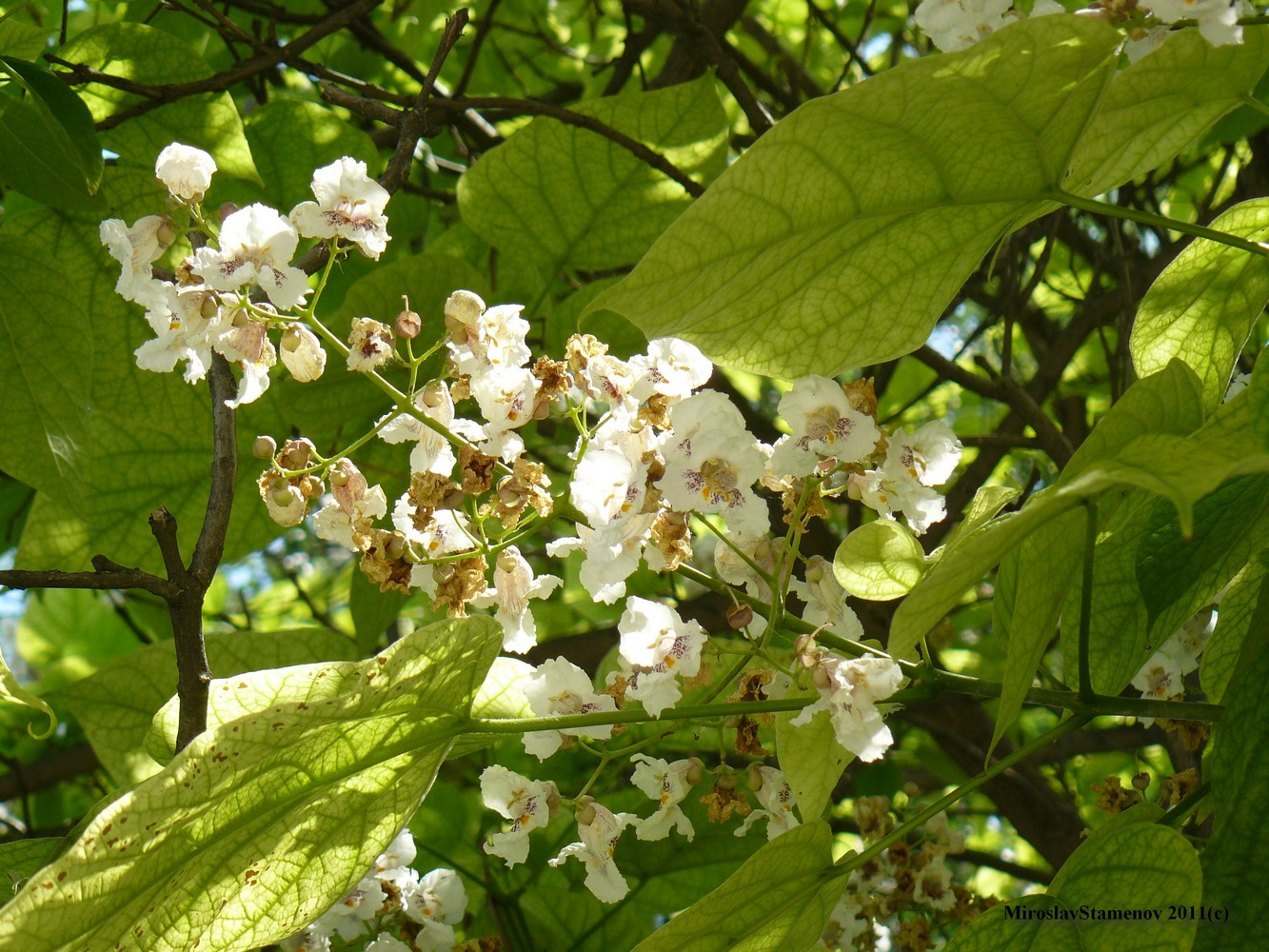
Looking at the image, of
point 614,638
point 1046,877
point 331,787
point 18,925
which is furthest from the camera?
point 614,638

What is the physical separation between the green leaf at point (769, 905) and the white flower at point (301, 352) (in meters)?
0.39

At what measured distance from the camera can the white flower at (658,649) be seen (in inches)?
25.7

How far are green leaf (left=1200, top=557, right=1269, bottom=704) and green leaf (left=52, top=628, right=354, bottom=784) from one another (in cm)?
62

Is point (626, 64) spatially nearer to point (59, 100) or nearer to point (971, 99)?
point (59, 100)

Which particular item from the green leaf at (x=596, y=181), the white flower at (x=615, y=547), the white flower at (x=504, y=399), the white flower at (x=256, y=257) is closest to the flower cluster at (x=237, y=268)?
the white flower at (x=256, y=257)

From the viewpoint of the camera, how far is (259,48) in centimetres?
109

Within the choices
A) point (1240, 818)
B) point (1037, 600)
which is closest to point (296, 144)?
point (1037, 600)

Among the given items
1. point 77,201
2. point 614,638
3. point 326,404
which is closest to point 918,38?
point 614,638

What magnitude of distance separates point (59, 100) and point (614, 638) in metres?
0.87

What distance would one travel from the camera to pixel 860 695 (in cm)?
63

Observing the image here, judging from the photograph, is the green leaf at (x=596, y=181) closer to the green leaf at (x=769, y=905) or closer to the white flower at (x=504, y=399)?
the white flower at (x=504, y=399)

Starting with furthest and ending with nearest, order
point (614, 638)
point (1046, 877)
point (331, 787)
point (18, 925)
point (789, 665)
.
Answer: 1. point (614, 638)
2. point (1046, 877)
3. point (789, 665)
4. point (331, 787)
5. point (18, 925)

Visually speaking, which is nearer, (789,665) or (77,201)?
(789,665)

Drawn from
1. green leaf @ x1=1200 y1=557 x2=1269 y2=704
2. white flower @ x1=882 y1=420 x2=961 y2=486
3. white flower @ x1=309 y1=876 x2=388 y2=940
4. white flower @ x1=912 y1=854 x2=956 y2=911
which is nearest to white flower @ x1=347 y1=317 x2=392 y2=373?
white flower @ x1=882 y1=420 x2=961 y2=486
